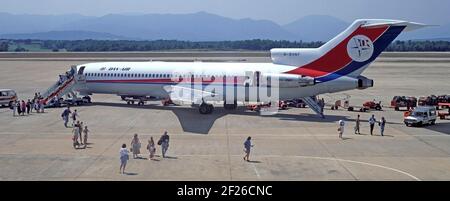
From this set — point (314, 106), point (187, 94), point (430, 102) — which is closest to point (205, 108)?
point (187, 94)

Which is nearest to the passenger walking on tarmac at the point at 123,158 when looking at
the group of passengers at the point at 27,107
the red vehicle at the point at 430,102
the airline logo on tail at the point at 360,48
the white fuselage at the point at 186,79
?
the white fuselage at the point at 186,79

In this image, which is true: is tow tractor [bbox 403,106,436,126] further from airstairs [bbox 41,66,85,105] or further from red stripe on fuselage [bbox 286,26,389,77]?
airstairs [bbox 41,66,85,105]

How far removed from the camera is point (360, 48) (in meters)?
36.6

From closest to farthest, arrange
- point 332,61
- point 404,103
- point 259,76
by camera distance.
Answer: point 332,61, point 259,76, point 404,103

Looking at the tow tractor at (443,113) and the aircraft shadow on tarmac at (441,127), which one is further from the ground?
the tow tractor at (443,113)

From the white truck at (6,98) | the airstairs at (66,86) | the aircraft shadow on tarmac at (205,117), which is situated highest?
the airstairs at (66,86)

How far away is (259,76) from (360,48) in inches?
296

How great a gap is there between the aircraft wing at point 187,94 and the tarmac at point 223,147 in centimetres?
114

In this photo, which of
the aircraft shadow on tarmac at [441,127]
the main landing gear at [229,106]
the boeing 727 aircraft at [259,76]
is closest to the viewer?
the aircraft shadow on tarmac at [441,127]

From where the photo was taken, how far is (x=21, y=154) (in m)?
25.4

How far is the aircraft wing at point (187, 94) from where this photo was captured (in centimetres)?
4044

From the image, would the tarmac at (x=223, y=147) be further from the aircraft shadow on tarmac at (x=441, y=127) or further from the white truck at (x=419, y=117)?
the white truck at (x=419, y=117)

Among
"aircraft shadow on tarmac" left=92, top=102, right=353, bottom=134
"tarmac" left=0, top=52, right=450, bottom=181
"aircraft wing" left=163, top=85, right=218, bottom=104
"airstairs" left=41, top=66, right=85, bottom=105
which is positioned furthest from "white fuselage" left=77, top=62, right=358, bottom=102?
"tarmac" left=0, top=52, right=450, bottom=181

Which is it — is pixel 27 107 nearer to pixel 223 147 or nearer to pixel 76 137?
pixel 76 137
